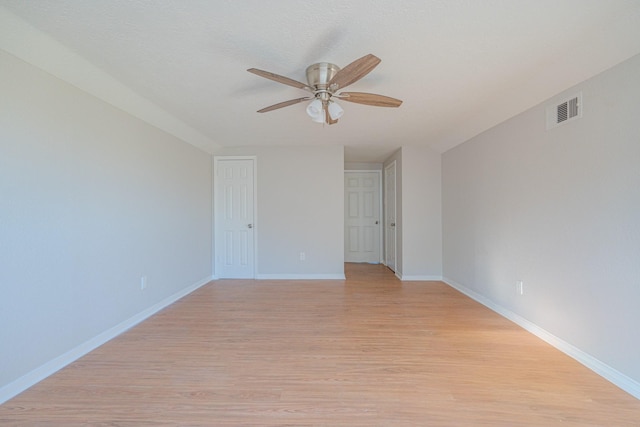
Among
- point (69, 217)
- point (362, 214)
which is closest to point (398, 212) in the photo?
point (362, 214)

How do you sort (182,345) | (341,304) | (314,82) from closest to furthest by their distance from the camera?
(314,82), (182,345), (341,304)

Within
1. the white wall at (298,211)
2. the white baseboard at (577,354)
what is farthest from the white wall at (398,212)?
the white baseboard at (577,354)

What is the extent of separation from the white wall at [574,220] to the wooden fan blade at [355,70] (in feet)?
5.29

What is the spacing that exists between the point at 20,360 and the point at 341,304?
270 cm

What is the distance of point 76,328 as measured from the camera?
82.7 inches

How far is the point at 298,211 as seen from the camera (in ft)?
15.1

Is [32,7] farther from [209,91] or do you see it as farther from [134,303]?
[134,303]

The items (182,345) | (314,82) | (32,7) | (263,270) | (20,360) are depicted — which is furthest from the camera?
(263,270)

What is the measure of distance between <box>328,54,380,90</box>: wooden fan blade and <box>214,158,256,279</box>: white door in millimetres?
3007

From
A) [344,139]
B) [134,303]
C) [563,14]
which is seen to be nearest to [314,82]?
[563,14]

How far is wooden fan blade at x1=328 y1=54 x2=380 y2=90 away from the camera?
1597mm

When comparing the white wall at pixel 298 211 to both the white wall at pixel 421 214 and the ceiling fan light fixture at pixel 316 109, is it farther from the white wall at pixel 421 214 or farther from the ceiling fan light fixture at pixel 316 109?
the ceiling fan light fixture at pixel 316 109

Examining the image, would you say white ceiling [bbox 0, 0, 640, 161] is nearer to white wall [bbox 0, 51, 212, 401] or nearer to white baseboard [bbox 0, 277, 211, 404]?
white wall [bbox 0, 51, 212, 401]

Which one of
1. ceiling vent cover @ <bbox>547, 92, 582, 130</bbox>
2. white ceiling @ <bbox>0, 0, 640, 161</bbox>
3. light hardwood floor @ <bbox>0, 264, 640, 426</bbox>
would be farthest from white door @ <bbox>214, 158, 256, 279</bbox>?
ceiling vent cover @ <bbox>547, 92, 582, 130</bbox>
